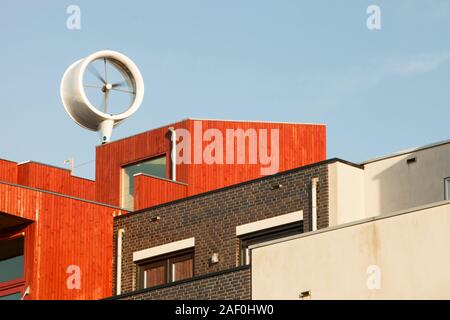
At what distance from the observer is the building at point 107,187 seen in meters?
41.0

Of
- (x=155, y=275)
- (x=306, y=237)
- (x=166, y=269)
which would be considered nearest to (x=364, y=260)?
(x=306, y=237)

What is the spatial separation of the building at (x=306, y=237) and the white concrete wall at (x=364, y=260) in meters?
0.02

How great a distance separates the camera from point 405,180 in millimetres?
37875

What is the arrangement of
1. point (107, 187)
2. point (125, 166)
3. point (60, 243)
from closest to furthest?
point (60, 243) < point (125, 166) < point (107, 187)

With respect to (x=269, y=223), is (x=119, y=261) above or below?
below

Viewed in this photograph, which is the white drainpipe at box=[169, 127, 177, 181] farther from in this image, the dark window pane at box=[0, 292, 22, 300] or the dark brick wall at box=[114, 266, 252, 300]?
the dark brick wall at box=[114, 266, 252, 300]

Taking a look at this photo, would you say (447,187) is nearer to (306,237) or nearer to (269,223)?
(269,223)

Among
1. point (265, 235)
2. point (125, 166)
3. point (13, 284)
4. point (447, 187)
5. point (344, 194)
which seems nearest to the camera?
point (447, 187)

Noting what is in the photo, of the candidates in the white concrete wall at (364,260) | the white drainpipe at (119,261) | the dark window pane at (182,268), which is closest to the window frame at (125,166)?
the white drainpipe at (119,261)

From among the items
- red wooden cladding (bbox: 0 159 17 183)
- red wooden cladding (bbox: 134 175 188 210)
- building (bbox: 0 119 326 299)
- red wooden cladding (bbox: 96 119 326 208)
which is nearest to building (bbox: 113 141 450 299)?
building (bbox: 0 119 326 299)

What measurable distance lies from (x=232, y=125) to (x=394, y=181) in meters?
11.5

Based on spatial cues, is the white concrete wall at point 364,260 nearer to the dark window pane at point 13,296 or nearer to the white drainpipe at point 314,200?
the white drainpipe at point 314,200

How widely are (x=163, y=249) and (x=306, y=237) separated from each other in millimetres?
8214
